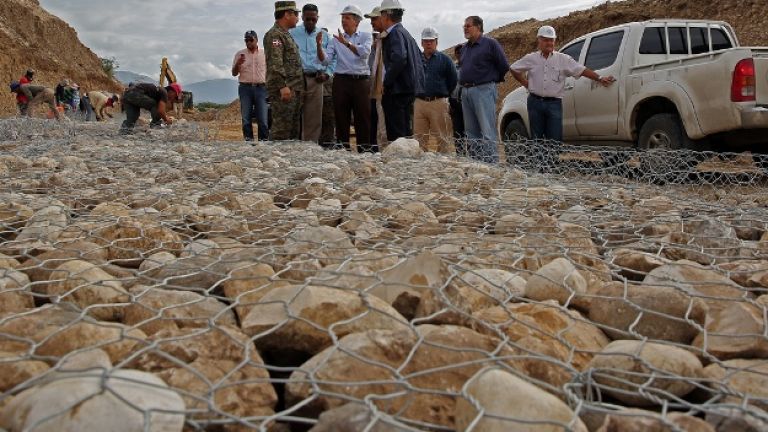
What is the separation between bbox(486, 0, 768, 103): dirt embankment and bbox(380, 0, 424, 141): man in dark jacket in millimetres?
13263

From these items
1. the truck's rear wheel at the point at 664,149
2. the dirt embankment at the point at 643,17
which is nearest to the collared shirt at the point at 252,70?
the truck's rear wheel at the point at 664,149

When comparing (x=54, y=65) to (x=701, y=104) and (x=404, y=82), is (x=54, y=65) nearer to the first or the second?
(x=404, y=82)

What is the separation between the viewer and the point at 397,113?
570 cm

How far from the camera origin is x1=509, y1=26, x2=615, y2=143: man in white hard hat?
17.8 feet

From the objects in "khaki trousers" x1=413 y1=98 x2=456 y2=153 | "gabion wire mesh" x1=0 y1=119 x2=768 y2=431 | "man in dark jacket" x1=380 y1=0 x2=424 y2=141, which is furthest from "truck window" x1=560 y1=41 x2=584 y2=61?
"gabion wire mesh" x1=0 y1=119 x2=768 y2=431

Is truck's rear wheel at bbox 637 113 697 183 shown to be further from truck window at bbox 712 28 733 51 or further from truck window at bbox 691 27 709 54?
truck window at bbox 712 28 733 51

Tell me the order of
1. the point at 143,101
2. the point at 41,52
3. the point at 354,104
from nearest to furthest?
the point at 354,104, the point at 143,101, the point at 41,52

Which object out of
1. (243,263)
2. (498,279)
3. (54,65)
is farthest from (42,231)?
(54,65)

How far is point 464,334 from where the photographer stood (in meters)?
1.24

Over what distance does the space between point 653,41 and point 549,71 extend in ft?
3.94

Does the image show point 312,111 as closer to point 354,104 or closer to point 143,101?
point 354,104

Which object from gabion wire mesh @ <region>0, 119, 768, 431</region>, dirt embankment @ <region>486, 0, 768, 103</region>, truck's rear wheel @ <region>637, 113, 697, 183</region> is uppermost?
dirt embankment @ <region>486, 0, 768, 103</region>

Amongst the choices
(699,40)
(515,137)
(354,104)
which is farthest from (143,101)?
(699,40)

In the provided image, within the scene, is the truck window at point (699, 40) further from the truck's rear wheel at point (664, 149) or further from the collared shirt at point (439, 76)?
the collared shirt at point (439, 76)
